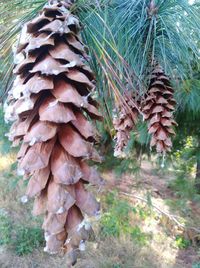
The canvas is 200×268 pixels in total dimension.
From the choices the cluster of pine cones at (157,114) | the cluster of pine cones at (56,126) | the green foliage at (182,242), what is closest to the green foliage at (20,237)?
the green foliage at (182,242)

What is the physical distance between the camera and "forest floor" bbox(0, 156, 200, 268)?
9.31 ft

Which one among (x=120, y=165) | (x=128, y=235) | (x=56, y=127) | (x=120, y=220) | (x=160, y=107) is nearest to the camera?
(x=56, y=127)

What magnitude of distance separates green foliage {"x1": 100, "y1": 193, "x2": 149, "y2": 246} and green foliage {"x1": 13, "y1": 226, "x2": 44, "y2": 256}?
655mm

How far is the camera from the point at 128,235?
3229 mm

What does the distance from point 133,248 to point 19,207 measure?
134cm

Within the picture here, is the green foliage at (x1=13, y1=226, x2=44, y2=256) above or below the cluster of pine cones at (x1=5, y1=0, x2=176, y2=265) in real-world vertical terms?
below

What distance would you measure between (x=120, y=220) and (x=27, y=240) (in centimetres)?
101

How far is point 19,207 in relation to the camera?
3.47 meters

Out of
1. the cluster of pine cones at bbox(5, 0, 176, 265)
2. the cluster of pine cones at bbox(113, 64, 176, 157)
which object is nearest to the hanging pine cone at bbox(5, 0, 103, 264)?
the cluster of pine cones at bbox(5, 0, 176, 265)

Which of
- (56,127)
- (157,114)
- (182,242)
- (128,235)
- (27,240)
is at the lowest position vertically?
(182,242)

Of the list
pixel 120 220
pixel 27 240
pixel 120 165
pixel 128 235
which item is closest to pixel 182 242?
pixel 128 235

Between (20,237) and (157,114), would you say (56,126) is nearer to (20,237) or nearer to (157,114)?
(157,114)

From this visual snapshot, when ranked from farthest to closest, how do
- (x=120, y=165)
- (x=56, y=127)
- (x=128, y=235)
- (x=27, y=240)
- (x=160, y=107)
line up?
(x=128, y=235) → (x=27, y=240) → (x=120, y=165) → (x=160, y=107) → (x=56, y=127)

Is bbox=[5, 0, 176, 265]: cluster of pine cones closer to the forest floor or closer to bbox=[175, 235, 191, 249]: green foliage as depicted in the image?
the forest floor
